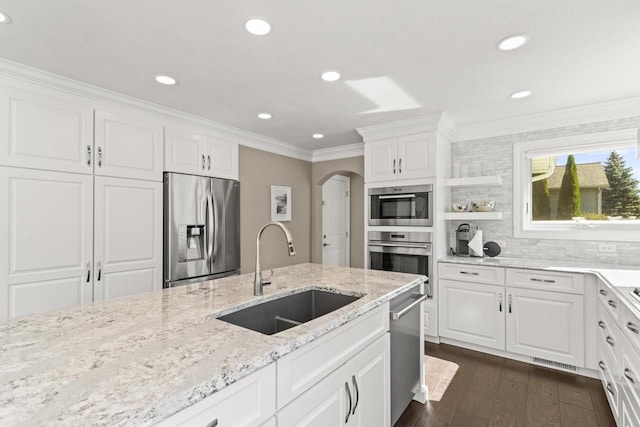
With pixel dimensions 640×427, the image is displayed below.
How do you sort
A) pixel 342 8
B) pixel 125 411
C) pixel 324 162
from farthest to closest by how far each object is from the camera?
pixel 324 162 < pixel 342 8 < pixel 125 411

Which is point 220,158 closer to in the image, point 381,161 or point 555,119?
point 381,161

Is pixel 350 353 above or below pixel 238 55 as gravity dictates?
below

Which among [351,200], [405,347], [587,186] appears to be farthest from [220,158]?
[587,186]

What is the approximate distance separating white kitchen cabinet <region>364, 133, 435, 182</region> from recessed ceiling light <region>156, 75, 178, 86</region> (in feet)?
7.28

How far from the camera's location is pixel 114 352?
3.14ft

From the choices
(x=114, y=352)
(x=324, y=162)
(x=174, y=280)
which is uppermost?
(x=324, y=162)

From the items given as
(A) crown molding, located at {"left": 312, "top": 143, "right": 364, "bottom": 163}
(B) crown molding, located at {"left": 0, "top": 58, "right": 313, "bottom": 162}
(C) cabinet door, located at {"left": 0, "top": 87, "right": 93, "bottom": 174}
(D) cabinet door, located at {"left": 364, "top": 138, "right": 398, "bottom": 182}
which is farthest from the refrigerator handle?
(A) crown molding, located at {"left": 312, "top": 143, "right": 364, "bottom": 163}

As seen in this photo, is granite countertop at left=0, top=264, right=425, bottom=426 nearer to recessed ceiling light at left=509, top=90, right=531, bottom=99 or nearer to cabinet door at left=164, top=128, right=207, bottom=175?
cabinet door at left=164, top=128, right=207, bottom=175

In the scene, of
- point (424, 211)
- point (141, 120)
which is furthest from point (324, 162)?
point (141, 120)

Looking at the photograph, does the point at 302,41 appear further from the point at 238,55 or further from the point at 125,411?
the point at 125,411

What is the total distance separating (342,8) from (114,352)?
182cm

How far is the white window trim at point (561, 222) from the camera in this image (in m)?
2.92

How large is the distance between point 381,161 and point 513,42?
74.6 inches

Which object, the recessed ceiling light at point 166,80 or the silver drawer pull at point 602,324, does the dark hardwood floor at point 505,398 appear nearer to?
the silver drawer pull at point 602,324
